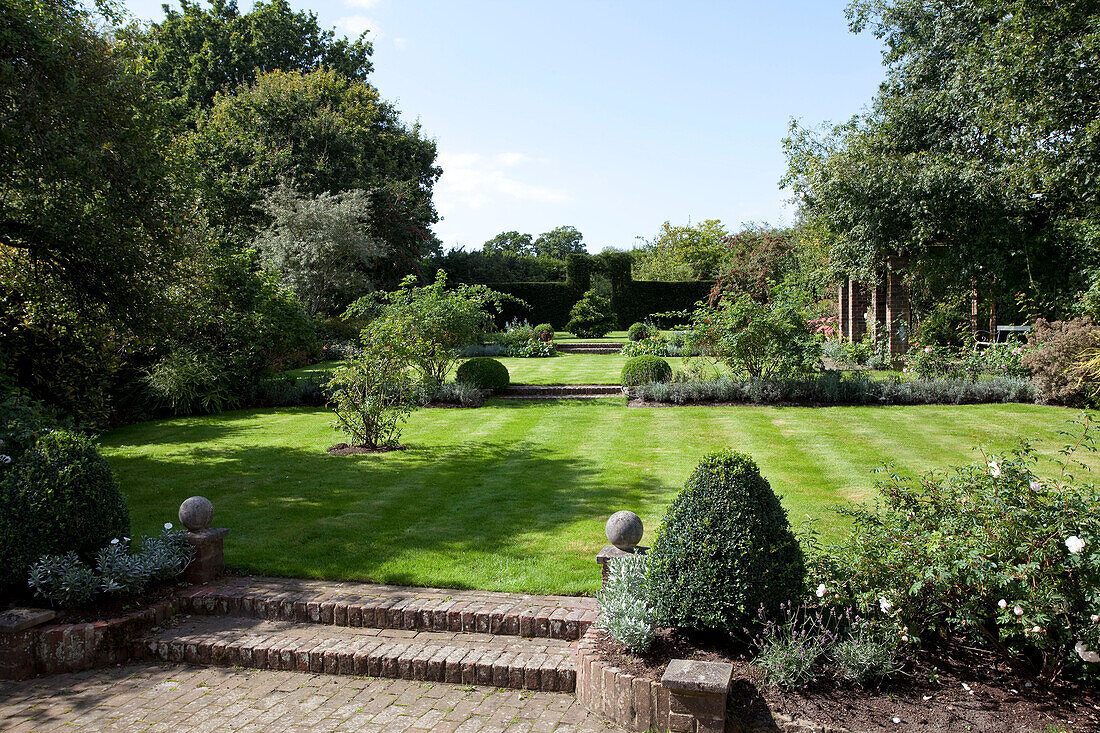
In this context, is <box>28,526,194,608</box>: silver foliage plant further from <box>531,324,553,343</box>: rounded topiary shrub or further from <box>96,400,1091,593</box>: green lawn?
<box>531,324,553,343</box>: rounded topiary shrub

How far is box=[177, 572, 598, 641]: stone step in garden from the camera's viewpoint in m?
4.59

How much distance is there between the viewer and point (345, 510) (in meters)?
7.01

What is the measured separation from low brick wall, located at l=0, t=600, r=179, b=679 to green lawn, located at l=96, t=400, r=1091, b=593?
1.07 meters

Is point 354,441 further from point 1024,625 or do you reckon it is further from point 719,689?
point 1024,625

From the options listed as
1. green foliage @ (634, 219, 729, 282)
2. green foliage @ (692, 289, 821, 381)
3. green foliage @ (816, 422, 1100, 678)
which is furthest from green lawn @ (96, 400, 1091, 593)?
green foliage @ (634, 219, 729, 282)

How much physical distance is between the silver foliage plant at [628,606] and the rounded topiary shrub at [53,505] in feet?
12.0

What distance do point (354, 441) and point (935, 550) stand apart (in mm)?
7931

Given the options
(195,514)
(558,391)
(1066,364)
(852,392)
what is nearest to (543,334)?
(558,391)

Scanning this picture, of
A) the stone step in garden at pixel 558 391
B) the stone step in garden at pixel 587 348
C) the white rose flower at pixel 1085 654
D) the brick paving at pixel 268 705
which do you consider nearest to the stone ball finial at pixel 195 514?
the brick paving at pixel 268 705

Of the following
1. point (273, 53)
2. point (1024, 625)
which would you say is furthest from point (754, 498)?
point (273, 53)

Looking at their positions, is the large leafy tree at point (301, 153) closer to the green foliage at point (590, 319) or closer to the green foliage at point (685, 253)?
the green foliage at point (590, 319)

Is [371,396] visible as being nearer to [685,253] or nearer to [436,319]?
[436,319]

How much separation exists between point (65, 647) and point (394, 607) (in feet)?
6.85

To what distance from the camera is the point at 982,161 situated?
599 inches
